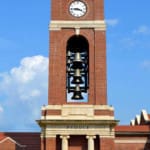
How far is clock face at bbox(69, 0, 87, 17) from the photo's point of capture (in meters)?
39.1

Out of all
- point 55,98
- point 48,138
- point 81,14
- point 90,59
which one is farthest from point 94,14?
point 48,138

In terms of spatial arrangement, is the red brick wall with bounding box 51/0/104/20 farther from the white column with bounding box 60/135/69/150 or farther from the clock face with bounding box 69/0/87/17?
the white column with bounding box 60/135/69/150

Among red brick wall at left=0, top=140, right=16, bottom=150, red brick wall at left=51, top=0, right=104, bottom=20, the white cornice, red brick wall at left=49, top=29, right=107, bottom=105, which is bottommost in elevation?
red brick wall at left=0, top=140, right=16, bottom=150

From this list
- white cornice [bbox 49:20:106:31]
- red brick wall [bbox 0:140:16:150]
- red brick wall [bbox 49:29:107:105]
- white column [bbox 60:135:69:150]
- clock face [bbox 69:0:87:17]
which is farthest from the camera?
red brick wall [bbox 0:140:16:150]

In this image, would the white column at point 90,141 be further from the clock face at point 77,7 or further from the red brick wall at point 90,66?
the clock face at point 77,7

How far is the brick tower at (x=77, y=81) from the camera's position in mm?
37031

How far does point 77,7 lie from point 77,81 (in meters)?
5.31

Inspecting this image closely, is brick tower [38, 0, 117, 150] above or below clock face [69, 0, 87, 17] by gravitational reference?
below

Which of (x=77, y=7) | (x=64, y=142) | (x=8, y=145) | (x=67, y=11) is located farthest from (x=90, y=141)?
(x=77, y=7)

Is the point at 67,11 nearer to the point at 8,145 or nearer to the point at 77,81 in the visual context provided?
the point at 77,81

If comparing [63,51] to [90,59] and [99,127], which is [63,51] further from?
[99,127]

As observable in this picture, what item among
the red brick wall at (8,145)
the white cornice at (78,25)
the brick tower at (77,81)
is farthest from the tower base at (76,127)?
the white cornice at (78,25)

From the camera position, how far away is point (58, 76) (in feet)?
125

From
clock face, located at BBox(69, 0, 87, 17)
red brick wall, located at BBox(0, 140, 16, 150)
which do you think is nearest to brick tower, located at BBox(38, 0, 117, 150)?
clock face, located at BBox(69, 0, 87, 17)
